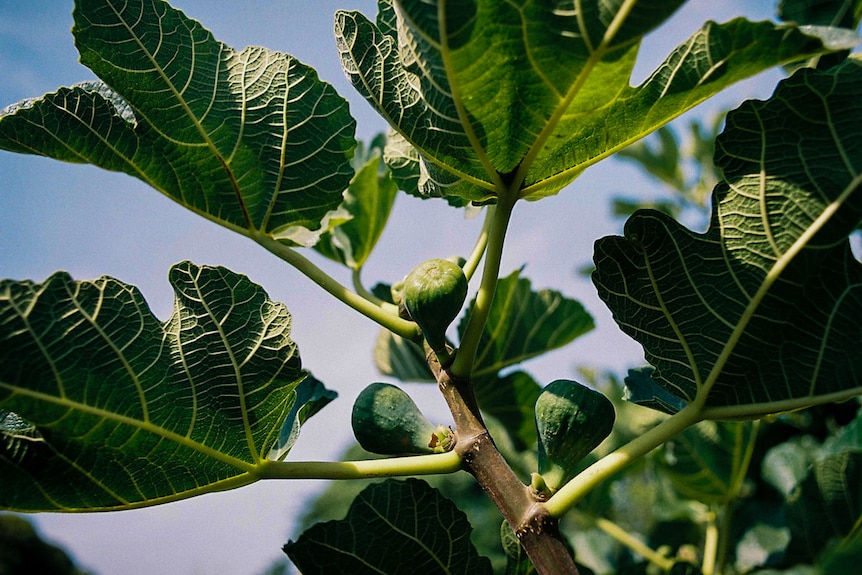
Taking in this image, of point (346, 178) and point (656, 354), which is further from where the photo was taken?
point (346, 178)

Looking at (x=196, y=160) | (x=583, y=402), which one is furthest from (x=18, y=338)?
(x=583, y=402)

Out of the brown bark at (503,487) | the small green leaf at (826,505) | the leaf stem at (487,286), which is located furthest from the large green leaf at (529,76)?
the small green leaf at (826,505)

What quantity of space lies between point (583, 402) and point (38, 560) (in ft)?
68.7

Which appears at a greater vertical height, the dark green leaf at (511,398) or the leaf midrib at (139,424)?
the leaf midrib at (139,424)

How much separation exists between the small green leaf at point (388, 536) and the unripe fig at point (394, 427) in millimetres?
88

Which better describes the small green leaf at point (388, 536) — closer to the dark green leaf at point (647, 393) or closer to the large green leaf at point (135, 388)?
the large green leaf at point (135, 388)

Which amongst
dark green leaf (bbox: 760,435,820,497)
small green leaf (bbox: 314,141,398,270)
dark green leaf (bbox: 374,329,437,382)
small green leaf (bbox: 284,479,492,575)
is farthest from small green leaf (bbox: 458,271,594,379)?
dark green leaf (bbox: 760,435,820,497)

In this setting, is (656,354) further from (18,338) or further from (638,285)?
(18,338)

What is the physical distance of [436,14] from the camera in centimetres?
86

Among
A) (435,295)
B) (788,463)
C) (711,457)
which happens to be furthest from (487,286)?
(788,463)

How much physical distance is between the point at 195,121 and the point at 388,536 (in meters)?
0.79

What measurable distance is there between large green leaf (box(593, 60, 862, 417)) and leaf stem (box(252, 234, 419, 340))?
349mm

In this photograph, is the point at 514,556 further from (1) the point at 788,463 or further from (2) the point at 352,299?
(1) the point at 788,463

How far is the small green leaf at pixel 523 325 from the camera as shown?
1764mm
